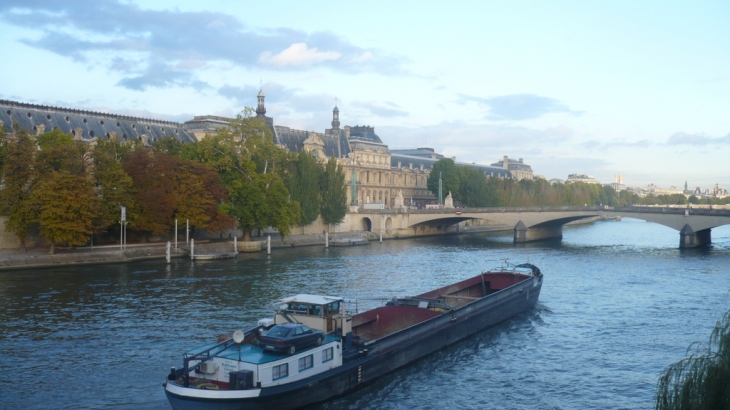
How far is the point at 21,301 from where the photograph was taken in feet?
146

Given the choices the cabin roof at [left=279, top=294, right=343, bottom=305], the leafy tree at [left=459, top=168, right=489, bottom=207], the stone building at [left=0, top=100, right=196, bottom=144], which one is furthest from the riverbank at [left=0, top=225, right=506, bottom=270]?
the leafy tree at [left=459, top=168, right=489, bottom=207]

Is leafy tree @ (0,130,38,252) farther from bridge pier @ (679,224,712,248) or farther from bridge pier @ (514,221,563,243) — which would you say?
bridge pier @ (679,224,712,248)

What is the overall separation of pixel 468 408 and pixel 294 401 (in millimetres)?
6974

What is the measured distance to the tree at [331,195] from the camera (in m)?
104

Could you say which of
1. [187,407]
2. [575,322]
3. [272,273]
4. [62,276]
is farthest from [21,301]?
[575,322]

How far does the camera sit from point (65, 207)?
205 ft

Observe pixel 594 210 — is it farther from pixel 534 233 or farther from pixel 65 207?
pixel 65 207

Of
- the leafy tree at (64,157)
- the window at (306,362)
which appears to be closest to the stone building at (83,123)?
the leafy tree at (64,157)

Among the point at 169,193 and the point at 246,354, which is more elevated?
the point at 169,193

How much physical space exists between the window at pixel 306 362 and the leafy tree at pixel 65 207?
1732 inches

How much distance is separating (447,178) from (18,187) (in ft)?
304

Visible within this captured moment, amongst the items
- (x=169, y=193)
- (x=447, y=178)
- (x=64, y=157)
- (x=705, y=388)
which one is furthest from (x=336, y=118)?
(x=705, y=388)

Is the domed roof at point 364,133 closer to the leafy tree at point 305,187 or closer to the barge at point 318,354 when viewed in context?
the leafy tree at point 305,187

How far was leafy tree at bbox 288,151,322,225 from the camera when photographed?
96562mm
